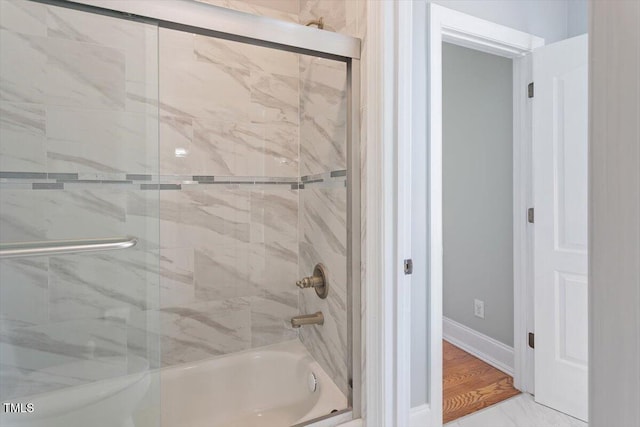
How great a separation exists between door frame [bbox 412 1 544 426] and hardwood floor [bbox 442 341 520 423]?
5.3 inches

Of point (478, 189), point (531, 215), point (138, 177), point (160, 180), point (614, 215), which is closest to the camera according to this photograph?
point (614, 215)

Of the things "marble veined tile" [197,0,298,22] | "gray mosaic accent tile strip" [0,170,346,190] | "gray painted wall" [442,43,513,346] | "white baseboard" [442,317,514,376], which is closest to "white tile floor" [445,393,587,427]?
"white baseboard" [442,317,514,376]

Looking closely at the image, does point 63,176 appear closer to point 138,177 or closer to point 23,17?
point 138,177

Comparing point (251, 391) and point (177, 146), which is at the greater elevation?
point (177, 146)

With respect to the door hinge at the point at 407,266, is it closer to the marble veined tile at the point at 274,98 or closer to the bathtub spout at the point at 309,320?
the bathtub spout at the point at 309,320

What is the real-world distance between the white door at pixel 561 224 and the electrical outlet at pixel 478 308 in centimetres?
54

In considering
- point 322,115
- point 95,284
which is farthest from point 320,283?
point 95,284

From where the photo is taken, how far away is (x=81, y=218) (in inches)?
35.4

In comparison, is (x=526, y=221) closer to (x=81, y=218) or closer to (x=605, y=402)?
(x=605, y=402)

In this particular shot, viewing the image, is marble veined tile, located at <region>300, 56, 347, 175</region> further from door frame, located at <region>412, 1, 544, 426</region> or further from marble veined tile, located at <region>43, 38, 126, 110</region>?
marble veined tile, located at <region>43, 38, 126, 110</region>

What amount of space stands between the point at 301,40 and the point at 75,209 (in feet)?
2.81

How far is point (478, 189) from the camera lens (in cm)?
246

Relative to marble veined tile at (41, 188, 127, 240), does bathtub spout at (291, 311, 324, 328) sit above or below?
below

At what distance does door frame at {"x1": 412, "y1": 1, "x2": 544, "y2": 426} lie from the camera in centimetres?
144
